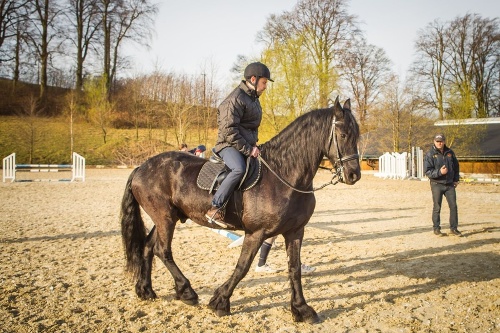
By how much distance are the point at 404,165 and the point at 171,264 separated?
78.8 ft

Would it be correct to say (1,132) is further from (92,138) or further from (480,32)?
(480,32)

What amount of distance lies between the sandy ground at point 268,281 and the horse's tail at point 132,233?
1.38 ft

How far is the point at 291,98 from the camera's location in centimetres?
2659

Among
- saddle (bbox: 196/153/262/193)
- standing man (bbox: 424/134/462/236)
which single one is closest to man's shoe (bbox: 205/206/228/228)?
saddle (bbox: 196/153/262/193)

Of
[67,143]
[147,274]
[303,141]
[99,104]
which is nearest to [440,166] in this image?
[303,141]

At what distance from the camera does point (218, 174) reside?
4289 millimetres

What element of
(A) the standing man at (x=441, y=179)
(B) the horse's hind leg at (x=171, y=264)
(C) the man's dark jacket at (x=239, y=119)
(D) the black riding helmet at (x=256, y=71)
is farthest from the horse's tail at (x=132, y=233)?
(A) the standing man at (x=441, y=179)

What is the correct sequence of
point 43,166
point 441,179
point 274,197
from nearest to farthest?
point 274,197, point 441,179, point 43,166

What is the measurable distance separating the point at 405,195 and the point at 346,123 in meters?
14.1

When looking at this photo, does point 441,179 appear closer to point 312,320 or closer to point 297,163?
point 297,163

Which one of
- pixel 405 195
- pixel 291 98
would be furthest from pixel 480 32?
pixel 405 195

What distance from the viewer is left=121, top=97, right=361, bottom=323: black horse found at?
158 inches

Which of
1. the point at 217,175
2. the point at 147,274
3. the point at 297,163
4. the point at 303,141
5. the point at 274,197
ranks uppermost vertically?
the point at 303,141

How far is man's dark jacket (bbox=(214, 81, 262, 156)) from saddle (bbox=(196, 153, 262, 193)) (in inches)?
6.5
